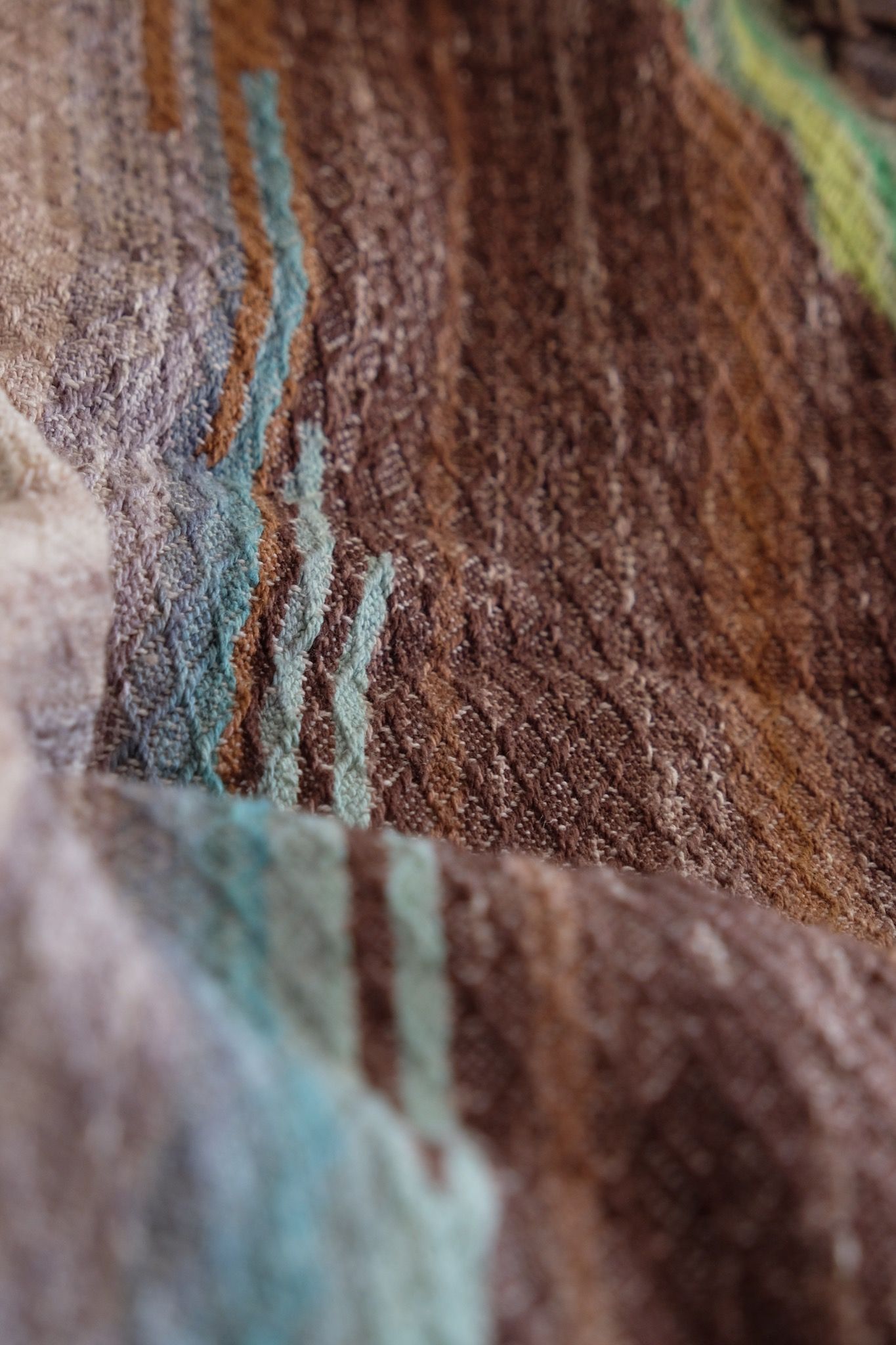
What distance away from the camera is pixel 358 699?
63cm

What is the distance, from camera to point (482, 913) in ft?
1.40

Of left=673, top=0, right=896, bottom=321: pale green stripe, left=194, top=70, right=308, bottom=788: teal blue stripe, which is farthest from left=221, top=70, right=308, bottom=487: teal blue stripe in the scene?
left=673, top=0, right=896, bottom=321: pale green stripe

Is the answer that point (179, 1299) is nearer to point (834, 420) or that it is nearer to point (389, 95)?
point (834, 420)

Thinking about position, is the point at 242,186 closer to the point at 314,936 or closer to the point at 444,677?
the point at 444,677

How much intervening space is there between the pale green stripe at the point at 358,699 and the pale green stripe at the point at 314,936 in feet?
0.48

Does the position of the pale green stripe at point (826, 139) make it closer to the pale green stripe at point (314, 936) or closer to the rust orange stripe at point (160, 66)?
the rust orange stripe at point (160, 66)

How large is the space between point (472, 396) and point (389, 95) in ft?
0.90

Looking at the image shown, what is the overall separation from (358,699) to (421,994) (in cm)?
25

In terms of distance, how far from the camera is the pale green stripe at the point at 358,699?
0.60m

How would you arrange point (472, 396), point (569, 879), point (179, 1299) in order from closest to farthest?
point (179, 1299) < point (569, 879) < point (472, 396)

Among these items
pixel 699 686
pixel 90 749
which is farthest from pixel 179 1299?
pixel 699 686

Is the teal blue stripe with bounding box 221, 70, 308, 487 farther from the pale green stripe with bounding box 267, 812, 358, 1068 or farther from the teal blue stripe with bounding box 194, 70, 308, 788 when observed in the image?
the pale green stripe with bounding box 267, 812, 358, 1068

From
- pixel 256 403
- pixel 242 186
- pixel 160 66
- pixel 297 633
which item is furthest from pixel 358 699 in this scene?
pixel 160 66

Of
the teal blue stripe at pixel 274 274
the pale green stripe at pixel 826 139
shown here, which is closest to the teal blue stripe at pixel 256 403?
the teal blue stripe at pixel 274 274
